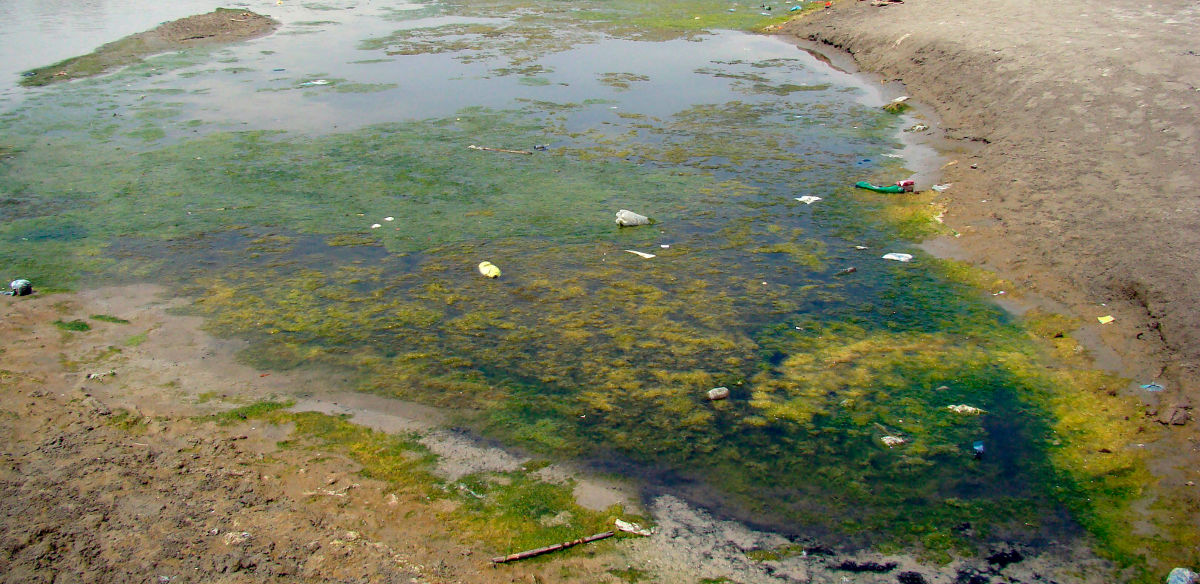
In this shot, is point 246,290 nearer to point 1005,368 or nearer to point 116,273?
point 116,273

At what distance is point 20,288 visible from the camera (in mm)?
4801

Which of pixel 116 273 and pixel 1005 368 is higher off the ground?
pixel 116 273

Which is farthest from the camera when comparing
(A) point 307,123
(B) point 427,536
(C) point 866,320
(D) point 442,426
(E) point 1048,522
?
(A) point 307,123

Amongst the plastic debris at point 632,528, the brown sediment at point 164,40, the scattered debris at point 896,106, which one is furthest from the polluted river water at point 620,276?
the brown sediment at point 164,40

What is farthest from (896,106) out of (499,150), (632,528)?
(632,528)

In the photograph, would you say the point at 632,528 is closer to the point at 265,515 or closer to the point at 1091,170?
the point at 265,515

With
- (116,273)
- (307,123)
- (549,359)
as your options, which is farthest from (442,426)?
(307,123)

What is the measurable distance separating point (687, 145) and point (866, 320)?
360 cm

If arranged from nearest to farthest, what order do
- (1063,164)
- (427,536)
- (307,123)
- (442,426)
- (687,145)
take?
(427,536)
(442,426)
(1063,164)
(687,145)
(307,123)

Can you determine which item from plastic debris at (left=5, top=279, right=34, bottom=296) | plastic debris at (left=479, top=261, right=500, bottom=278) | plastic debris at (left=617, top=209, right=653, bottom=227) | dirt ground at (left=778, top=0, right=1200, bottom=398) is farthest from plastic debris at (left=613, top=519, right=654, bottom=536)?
plastic debris at (left=5, top=279, right=34, bottom=296)

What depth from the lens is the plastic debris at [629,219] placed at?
5922 mm

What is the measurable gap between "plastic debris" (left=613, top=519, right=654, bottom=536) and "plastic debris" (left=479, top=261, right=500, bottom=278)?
2403 millimetres

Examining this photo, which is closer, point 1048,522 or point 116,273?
point 1048,522

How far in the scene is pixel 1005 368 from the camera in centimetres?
421
